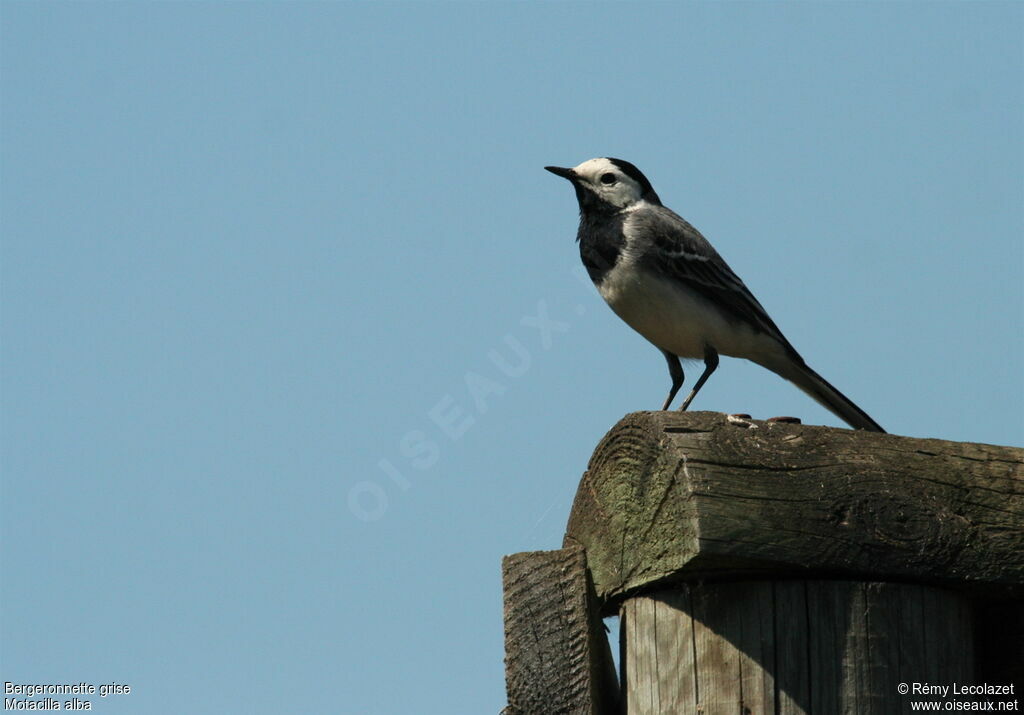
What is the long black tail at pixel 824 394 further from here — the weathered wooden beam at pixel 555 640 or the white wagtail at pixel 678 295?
the weathered wooden beam at pixel 555 640

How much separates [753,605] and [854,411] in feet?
14.9

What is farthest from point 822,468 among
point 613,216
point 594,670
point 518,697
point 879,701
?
point 613,216

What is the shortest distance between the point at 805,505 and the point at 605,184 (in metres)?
5.26

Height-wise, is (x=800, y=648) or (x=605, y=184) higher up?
(x=605, y=184)

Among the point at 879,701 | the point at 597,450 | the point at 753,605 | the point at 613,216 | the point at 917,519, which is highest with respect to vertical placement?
the point at 613,216

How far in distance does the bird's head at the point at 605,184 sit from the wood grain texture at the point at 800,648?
513 cm

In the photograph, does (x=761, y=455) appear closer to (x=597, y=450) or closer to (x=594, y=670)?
(x=597, y=450)

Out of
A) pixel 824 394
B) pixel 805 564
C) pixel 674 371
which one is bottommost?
pixel 805 564

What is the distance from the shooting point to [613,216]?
7629 millimetres

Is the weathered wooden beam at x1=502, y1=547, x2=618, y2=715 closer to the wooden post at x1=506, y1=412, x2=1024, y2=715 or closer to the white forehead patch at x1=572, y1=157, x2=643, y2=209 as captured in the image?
the wooden post at x1=506, y1=412, x2=1024, y2=715

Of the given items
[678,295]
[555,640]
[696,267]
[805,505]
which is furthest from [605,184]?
[805,505]

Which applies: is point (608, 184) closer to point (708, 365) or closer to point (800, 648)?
point (708, 365)

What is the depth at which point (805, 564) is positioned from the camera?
8.93 feet

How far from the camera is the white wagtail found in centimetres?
700
